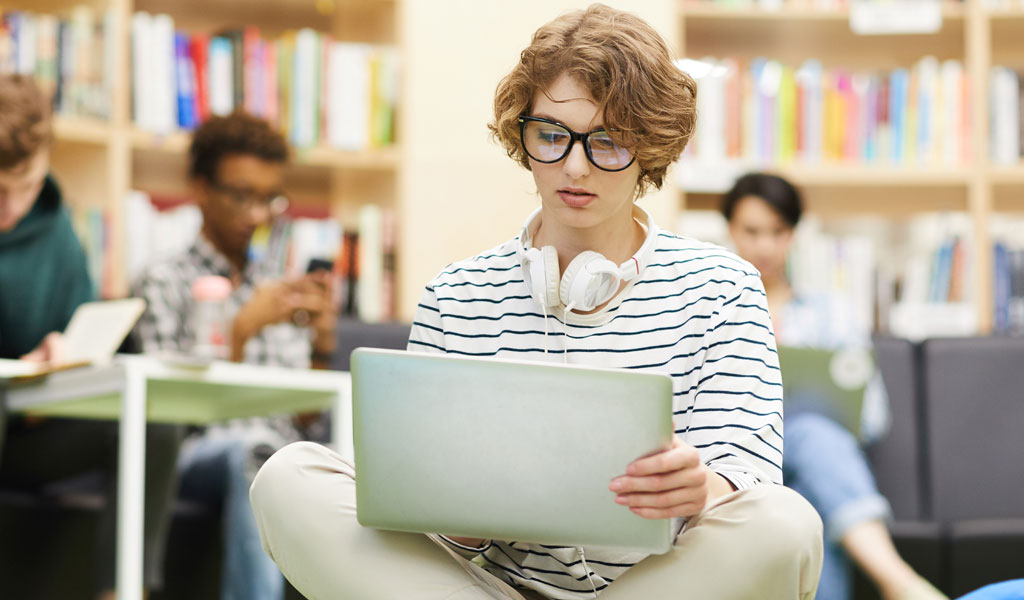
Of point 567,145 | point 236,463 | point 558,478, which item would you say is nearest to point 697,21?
point 236,463

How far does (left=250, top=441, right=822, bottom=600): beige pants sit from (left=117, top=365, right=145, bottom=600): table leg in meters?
0.67

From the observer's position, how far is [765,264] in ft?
9.00

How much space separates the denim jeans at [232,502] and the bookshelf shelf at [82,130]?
0.86 m

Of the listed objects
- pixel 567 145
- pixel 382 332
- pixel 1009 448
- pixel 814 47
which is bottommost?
pixel 1009 448

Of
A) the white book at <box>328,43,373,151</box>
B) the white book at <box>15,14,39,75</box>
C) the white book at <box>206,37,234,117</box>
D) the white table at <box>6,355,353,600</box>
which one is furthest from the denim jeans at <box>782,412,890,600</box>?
the white book at <box>15,14,39,75</box>

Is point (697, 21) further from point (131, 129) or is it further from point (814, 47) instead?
point (131, 129)

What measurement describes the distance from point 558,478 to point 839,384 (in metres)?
1.54

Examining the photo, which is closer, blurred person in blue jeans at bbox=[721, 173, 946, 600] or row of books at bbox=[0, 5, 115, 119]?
blurred person in blue jeans at bbox=[721, 173, 946, 600]

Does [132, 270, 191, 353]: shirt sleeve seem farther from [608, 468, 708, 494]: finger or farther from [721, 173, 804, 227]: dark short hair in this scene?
[608, 468, 708, 494]: finger

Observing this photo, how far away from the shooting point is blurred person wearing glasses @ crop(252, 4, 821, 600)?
108cm

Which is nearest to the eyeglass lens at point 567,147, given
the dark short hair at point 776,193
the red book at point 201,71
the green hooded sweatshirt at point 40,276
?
the green hooded sweatshirt at point 40,276

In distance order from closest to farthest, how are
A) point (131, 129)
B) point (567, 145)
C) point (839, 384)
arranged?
1. point (567, 145)
2. point (839, 384)
3. point (131, 129)

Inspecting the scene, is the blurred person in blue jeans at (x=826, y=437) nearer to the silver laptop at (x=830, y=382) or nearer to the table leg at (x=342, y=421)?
the silver laptop at (x=830, y=382)

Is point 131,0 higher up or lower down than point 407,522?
higher up
